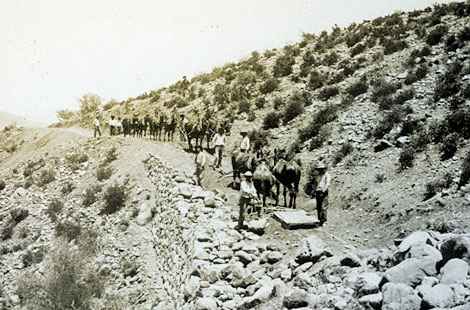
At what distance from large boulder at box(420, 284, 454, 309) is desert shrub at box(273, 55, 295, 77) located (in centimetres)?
2358

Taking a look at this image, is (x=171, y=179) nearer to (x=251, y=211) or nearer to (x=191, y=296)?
(x=251, y=211)

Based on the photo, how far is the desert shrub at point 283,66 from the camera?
2622 cm

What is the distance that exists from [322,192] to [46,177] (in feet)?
61.5

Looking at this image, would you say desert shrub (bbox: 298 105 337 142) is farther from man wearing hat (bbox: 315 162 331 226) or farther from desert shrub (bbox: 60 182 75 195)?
desert shrub (bbox: 60 182 75 195)

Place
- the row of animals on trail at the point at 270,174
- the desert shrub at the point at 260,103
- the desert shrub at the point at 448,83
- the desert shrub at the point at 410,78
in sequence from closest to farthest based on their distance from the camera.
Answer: the row of animals on trail at the point at 270,174, the desert shrub at the point at 448,83, the desert shrub at the point at 410,78, the desert shrub at the point at 260,103

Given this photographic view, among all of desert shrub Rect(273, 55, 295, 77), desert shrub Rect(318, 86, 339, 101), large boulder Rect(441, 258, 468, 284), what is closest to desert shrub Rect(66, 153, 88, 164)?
desert shrub Rect(273, 55, 295, 77)

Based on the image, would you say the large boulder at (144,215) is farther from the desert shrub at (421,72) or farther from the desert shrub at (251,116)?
the desert shrub at (421,72)

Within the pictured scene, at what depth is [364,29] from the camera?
87.7 ft

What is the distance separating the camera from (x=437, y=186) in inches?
353

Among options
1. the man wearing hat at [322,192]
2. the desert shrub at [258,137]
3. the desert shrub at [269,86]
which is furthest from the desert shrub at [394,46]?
the man wearing hat at [322,192]

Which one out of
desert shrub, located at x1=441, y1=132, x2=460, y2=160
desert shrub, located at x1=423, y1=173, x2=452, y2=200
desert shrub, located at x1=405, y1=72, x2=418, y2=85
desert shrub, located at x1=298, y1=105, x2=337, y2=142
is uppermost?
desert shrub, located at x1=405, y1=72, x2=418, y2=85

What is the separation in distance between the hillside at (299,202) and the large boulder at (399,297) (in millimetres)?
20

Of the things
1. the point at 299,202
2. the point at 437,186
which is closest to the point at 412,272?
the point at 437,186

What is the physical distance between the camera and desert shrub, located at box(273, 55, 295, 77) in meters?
26.2
